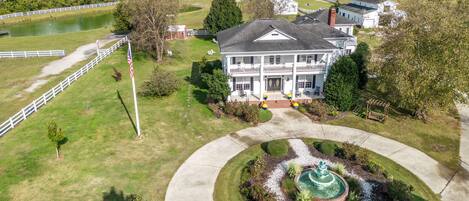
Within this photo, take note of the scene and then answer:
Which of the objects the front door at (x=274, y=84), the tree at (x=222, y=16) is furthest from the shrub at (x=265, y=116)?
the tree at (x=222, y=16)

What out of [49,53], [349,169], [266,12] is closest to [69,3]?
[49,53]

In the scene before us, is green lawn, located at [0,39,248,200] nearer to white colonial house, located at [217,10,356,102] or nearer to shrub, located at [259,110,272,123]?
shrub, located at [259,110,272,123]

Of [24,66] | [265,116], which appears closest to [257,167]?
[265,116]

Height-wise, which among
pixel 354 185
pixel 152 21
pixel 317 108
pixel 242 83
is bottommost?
pixel 354 185

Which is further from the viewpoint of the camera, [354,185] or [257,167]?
[257,167]

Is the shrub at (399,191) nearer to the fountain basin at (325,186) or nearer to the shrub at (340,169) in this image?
the fountain basin at (325,186)

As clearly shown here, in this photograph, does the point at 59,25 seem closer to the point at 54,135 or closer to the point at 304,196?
the point at 54,135
